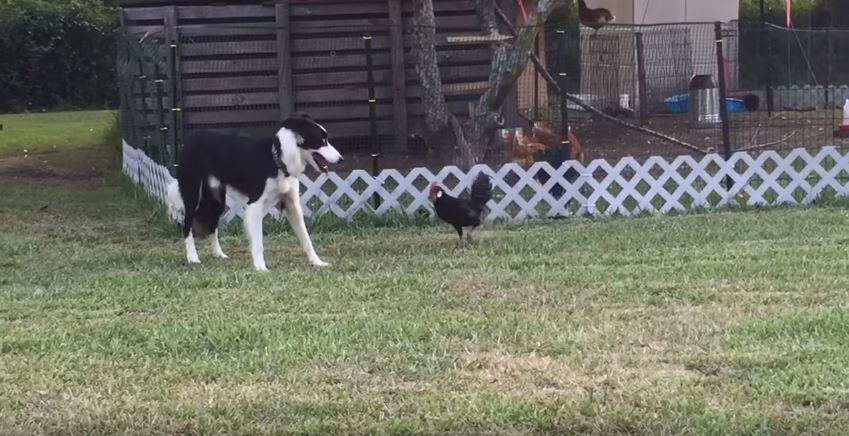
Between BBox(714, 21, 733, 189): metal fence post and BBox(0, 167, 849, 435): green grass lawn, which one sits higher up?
BBox(714, 21, 733, 189): metal fence post

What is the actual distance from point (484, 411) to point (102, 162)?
14.7 m

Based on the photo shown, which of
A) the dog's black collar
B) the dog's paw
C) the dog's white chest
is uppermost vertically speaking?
the dog's black collar

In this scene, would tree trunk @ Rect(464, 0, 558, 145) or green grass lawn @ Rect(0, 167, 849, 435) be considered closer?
green grass lawn @ Rect(0, 167, 849, 435)

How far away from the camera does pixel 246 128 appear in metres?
14.7

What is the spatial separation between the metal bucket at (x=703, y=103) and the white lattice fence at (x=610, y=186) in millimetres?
1671

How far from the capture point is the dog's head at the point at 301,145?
9141 mm

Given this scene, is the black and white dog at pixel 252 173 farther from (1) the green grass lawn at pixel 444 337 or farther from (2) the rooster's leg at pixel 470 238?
(2) the rooster's leg at pixel 470 238

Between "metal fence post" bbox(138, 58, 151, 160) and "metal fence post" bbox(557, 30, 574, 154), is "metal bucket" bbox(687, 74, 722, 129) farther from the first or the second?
"metal fence post" bbox(138, 58, 151, 160)

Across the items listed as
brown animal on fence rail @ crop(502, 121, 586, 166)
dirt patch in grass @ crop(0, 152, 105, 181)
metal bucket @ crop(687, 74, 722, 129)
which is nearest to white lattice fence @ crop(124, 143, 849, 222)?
brown animal on fence rail @ crop(502, 121, 586, 166)

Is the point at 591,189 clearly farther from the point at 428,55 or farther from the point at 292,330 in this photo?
the point at 292,330

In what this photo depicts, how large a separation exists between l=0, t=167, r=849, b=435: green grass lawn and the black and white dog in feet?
0.93

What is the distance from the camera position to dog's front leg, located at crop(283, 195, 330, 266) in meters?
9.33

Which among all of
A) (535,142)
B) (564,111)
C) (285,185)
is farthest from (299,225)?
(535,142)

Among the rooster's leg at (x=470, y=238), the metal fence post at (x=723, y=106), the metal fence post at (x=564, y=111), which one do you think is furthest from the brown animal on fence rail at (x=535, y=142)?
the rooster's leg at (x=470, y=238)
